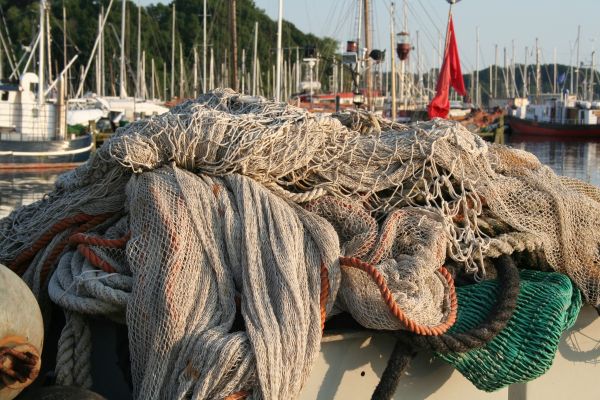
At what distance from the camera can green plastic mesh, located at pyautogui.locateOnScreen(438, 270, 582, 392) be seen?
3.31 meters

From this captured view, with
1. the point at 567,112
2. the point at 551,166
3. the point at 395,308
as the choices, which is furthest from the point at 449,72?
the point at 567,112

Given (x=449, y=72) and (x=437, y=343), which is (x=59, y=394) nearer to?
(x=437, y=343)

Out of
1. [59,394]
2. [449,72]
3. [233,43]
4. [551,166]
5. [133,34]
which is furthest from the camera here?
[133,34]

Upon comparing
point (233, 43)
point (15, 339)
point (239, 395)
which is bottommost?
point (239, 395)

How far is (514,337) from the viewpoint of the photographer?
3.40 m

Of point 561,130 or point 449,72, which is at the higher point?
point 449,72

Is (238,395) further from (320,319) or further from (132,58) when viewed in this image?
(132,58)

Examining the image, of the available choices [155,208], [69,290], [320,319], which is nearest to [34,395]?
[69,290]

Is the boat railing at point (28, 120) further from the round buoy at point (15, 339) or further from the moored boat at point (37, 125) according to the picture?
the round buoy at point (15, 339)

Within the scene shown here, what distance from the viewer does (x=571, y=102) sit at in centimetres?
6256

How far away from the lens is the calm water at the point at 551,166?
21.7 metres

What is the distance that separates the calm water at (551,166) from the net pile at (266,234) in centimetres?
1453

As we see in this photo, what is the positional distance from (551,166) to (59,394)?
32710mm

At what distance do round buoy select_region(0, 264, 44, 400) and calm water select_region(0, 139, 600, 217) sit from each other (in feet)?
50.3
